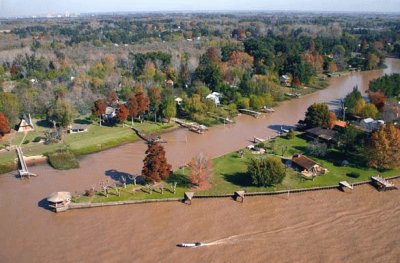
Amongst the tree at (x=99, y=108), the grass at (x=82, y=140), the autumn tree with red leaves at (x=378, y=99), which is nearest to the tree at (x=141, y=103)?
the grass at (x=82, y=140)

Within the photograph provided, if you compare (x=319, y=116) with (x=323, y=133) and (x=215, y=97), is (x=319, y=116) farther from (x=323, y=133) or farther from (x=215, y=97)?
(x=215, y=97)

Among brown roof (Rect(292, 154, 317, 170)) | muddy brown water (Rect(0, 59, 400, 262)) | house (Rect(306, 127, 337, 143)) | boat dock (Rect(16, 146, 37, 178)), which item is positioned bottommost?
muddy brown water (Rect(0, 59, 400, 262))

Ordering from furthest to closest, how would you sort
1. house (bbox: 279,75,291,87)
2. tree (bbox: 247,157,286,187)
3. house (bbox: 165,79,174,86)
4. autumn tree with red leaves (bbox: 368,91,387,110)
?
house (bbox: 279,75,291,87) → house (bbox: 165,79,174,86) → autumn tree with red leaves (bbox: 368,91,387,110) → tree (bbox: 247,157,286,187)

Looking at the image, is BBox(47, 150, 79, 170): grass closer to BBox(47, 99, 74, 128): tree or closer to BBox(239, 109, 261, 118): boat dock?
BBox(47, 99, 74, 128): tree

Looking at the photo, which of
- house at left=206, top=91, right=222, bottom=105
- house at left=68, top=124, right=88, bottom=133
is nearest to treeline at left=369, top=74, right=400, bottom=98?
house at left=206, top=91, right=222, bottom=105

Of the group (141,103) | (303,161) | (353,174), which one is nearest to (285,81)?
(141,103)

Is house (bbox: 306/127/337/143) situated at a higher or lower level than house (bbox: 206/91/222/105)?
lower

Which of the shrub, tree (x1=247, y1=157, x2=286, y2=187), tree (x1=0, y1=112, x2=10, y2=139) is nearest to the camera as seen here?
tree (x1=247, y1=157, x2=286, y2=187)

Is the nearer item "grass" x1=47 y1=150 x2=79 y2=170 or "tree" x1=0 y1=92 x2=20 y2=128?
"grass" x1=47 y1=150 x2=79 y2=170
